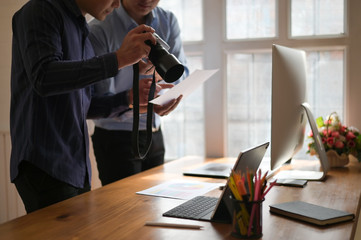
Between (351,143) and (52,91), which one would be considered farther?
(351,143)

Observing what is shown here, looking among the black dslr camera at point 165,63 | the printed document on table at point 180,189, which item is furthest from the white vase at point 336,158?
the black dslr camera at point 165,63

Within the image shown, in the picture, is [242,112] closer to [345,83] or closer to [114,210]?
[345,83]

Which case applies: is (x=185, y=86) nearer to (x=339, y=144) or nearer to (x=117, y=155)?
(x=117, y=155)

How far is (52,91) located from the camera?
1.32 m

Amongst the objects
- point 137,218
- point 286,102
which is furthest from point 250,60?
point 137,218

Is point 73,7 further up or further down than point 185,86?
further up

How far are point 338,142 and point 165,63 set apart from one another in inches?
47.3

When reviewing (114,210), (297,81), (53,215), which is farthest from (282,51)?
(53,215)

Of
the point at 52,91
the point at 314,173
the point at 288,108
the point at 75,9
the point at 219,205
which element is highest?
the point at 75,9

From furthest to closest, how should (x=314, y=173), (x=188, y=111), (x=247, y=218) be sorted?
(x=188, y=111) < (x=314, y=173) < (x=247, y=218)

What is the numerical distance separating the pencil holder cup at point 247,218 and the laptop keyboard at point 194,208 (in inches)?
7.2

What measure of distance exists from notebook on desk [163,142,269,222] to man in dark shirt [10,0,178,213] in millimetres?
391

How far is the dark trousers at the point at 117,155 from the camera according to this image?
2074 millimetres

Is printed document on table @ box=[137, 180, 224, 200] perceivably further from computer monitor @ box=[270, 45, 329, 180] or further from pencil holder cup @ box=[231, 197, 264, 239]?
pencil holder cup @ box=[231, 197, 264, 239]
